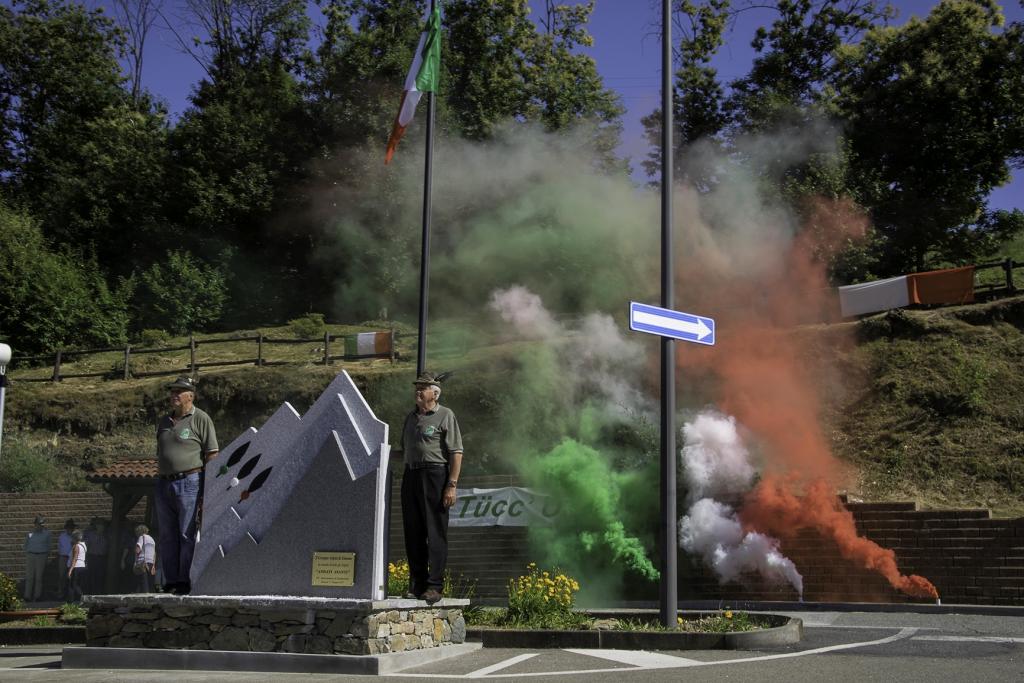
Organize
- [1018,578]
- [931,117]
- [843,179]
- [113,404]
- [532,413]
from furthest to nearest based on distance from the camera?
[931,117], [843,179], [113,404], [532,413], [1018,578]

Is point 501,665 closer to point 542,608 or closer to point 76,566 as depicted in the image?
point 542,608

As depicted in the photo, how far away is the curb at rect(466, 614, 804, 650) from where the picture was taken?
878cm

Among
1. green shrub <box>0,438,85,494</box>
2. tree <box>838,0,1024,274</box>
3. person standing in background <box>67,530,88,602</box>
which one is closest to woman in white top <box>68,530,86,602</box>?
person standing in background <box>67,530,88,602</box>

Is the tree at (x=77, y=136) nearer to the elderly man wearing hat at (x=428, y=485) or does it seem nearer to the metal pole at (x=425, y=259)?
the metal pole at (x=425, y=259)

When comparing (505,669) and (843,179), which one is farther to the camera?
(843,179)

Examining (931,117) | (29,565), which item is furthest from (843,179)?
(29,565)

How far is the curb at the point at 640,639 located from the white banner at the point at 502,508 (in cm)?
924

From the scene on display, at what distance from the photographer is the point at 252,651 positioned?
8.12m

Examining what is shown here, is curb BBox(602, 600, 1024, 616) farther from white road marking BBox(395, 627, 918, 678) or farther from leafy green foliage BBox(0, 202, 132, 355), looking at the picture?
leafy green foliage BBox(0, 202, 132, 355)

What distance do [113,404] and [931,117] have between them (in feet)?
89.6

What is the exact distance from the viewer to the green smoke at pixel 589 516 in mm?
17672

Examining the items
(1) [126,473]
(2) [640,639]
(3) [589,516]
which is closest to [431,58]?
(3) [589,516]

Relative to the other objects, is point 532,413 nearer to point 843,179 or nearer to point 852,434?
point 852,434

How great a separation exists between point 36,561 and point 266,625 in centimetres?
1526
